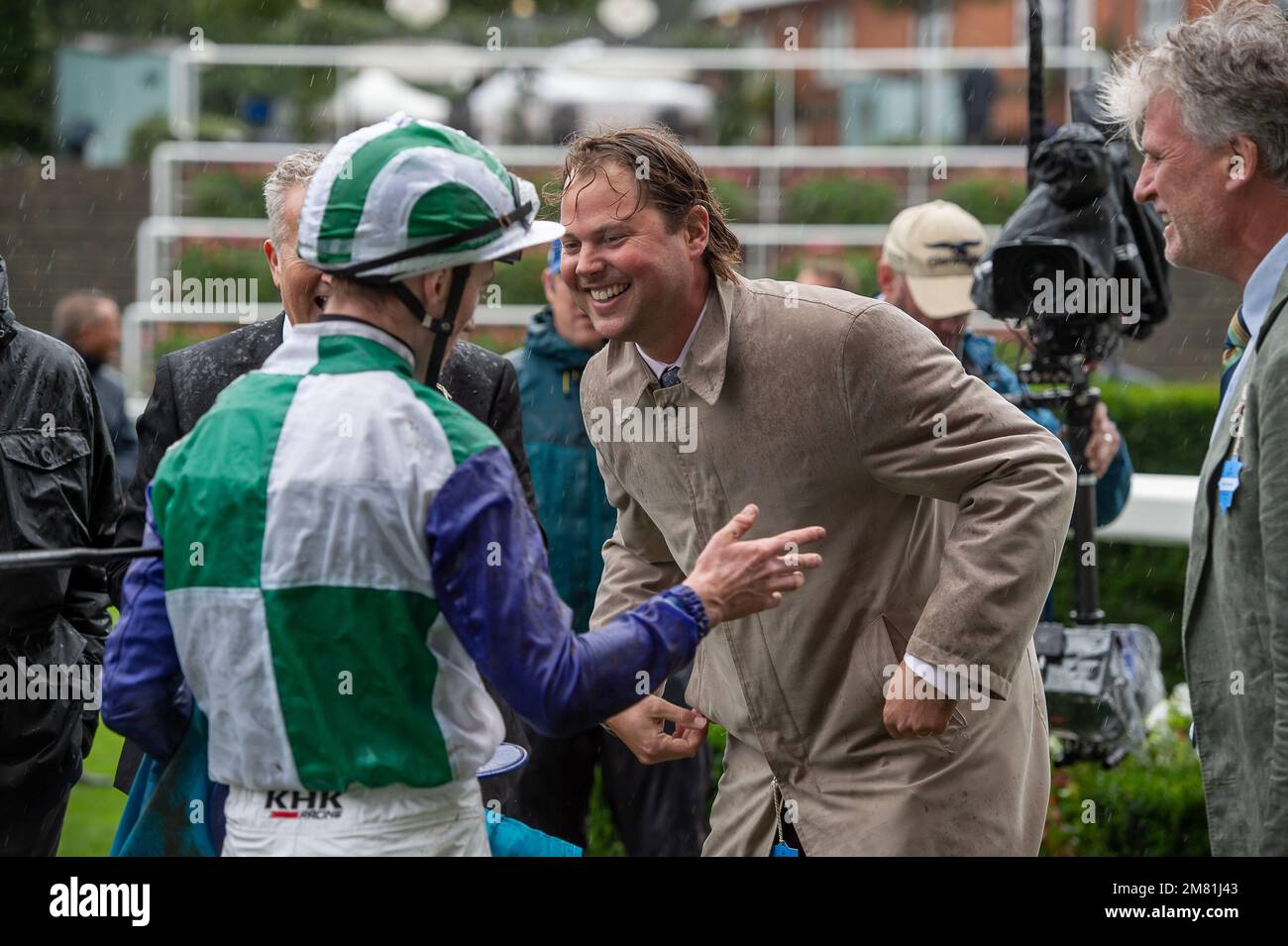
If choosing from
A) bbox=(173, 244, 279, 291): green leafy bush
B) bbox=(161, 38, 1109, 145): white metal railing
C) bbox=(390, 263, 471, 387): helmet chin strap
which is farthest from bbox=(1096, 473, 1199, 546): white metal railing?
bbox=(173, 244, 279, 291): green leafy bush

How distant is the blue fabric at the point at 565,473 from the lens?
5.05 m

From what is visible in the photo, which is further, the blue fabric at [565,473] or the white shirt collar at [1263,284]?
the blue fabric at [565,473]

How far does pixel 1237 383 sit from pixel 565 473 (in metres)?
2.60

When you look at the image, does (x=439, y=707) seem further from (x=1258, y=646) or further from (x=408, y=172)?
(x=1258, y=646)

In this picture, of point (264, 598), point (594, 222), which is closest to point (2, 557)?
point (264, 598)

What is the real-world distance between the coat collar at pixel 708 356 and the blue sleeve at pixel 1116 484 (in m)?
2.80

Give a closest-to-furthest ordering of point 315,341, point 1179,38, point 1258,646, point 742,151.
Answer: point 315,341 → point 1258,646 → point 1179,38 → point 742,151

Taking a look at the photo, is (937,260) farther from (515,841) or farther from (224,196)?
(224,196)

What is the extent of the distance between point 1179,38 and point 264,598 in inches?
77.9

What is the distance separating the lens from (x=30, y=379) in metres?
3.79

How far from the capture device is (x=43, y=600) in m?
3.70

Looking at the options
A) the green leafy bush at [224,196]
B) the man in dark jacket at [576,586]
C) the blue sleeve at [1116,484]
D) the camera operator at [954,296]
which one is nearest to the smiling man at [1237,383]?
the man in dark jacket at [576,586]

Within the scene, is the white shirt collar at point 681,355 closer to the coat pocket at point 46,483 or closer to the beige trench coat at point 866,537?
the beige trench coat at point 866,537

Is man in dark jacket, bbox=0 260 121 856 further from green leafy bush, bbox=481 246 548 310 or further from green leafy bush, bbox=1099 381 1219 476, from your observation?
green leafy bush, bbox=481 246 548 310
